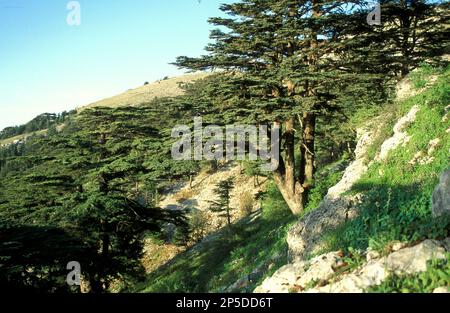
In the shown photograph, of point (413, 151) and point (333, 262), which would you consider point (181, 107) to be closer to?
point (413, 151)

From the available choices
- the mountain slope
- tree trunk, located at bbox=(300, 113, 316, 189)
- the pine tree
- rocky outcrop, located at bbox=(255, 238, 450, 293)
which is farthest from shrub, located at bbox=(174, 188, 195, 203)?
rocky outcrop, located at bbox=(255, 238, 450, 293)

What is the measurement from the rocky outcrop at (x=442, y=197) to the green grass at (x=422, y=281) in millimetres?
1615

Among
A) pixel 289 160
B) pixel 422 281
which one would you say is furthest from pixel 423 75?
pixel 422 281

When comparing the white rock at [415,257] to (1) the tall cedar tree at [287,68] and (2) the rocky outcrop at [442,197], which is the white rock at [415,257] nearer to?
(2) the rocky outcrop at [442,197]

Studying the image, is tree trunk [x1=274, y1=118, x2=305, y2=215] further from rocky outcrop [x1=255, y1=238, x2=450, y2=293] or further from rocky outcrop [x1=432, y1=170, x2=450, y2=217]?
rocky outcrop [x1=255, y1=238, x2=450, y2=293]

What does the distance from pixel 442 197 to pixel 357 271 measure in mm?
2077

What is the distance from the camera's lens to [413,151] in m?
10.1

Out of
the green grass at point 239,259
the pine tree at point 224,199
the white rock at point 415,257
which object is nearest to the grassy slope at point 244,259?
the green grass at point 239,259

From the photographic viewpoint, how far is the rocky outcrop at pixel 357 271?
4.27m

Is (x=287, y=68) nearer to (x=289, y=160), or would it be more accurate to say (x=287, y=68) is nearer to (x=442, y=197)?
(x=289, y=160)

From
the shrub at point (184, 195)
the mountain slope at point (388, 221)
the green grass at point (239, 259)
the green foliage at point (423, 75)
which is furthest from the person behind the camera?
the shrub at point (184, 195)

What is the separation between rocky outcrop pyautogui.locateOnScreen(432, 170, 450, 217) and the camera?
549 centimetres
